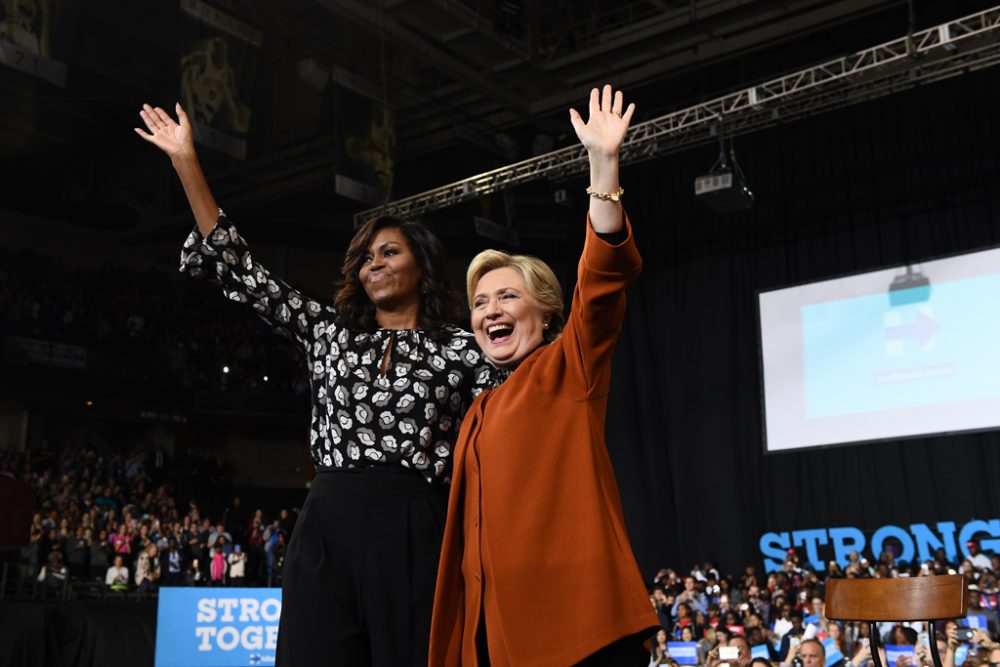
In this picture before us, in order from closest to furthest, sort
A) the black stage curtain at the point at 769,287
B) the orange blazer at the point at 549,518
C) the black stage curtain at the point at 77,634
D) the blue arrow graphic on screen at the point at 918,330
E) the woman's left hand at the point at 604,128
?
the orange blazer at the point at 549,518
the woman's left hand at the point at 604,128
the black stage curtain at the point at 77,634
the blue arrow graphic on screen at the point at 918,330
the black stage curtain at the point at 769,287

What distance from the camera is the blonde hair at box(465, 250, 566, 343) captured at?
176 centimetres

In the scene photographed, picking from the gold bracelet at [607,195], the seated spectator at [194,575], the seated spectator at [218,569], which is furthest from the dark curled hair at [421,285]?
the seated spectator at [218,569]

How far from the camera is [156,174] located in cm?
1689

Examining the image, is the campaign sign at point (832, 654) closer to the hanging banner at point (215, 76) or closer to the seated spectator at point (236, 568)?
the hanging banner at point (215, 76)

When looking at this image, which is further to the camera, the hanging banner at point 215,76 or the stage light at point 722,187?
the stage light at point 722,187

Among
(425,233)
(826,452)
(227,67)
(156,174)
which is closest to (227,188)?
(156,174)

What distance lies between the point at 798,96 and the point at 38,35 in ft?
21.8

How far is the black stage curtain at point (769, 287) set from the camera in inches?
466

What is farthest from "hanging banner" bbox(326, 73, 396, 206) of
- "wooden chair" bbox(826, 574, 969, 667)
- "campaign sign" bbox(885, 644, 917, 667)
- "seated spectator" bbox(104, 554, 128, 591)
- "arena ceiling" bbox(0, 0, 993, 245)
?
"wooden chair" bbox(826, 574, 969, 667)

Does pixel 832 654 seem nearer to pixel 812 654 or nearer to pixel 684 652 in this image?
pixel 812 654

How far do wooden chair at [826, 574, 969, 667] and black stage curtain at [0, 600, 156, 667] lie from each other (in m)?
5.96

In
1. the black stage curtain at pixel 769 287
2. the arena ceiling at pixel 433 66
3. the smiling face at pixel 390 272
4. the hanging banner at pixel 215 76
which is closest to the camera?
the smiling face at pixel 390 272

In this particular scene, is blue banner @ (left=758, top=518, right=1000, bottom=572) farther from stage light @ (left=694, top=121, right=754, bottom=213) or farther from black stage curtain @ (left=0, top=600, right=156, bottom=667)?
black stage curtain @ (left=0, top=600, right=156, bottom=667)

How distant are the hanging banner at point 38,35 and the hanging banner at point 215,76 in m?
1.17
